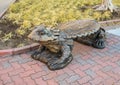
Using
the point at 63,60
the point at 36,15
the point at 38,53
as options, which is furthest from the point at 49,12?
the point at 63,60

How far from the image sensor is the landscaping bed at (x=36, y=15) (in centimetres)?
444

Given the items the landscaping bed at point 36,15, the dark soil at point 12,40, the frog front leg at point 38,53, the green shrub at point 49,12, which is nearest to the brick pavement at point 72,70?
the frog front leg at point 38,53

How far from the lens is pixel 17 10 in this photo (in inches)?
235

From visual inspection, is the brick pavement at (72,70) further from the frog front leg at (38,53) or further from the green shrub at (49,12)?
the green shrub at (49,12)

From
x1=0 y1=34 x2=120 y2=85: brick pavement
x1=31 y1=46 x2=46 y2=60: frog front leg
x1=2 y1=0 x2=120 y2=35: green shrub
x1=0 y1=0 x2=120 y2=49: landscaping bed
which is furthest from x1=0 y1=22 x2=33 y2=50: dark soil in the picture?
x1=31 y1=46 x2=46 y2=60: frog front leg

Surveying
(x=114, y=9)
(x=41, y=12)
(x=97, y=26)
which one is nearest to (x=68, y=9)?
(x=41, y=12)

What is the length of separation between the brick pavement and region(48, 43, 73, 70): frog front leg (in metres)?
0.07

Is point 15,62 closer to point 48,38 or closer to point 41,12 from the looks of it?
point 48,38

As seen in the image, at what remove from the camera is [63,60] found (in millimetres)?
3344

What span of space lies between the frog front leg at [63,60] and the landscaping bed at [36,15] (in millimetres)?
986

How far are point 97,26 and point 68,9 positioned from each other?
2.16 meters

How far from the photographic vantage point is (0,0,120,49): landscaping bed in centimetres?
444

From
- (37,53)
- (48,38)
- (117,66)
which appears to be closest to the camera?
(48,38)

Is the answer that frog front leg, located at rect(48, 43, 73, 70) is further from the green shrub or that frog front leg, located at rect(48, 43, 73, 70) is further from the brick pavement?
the green shrub
